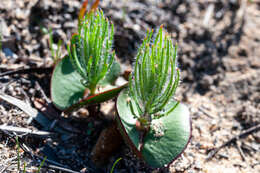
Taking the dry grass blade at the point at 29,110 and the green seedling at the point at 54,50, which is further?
the green seedling at the point at 54,50

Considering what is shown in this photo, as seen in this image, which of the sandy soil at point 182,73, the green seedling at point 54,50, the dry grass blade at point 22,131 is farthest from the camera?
the green seedling at point 54,50

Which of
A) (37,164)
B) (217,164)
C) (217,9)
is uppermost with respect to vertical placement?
(217,9)

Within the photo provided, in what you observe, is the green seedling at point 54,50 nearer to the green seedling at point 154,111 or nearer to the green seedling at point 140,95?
the green seedling at point 140,95

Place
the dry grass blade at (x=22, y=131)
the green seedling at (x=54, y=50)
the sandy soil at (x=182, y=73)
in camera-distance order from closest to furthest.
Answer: the dry grass blade at (x=22, y=131), the sandy soil at (x=182, y=73), the green seedling at (x=54, y=50)

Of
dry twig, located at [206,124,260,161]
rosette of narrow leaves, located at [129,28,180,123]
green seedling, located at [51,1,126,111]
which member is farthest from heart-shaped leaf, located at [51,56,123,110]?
dry twig, located at [206,124,260,161]

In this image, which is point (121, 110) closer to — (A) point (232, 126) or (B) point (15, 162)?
(B) point (15, 162)

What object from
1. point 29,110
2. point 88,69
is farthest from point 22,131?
point 88,69

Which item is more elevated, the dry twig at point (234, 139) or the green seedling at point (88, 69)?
the green seedling at point (88, 69)

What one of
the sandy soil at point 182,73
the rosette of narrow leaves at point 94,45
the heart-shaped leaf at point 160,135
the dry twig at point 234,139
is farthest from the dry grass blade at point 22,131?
the dry twig at point 234,139

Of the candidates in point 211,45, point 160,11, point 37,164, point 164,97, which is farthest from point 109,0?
point 37,164
